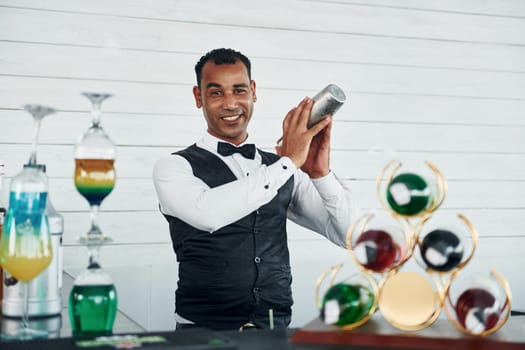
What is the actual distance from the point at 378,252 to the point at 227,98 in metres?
1.23

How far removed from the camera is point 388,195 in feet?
5.11

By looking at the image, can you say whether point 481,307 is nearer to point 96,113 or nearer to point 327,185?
point 96,113

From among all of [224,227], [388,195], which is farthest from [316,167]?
[388,195]

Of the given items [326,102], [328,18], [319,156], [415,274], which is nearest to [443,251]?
[415,274]

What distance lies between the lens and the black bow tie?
2678 mm

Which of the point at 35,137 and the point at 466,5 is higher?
the point at 466,5

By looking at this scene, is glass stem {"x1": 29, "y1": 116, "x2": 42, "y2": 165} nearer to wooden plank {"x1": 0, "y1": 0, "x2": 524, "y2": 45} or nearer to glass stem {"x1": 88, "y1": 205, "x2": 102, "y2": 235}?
glass stem {"x1": 88, "y1": 205, "x2": 102, "y2": 235}

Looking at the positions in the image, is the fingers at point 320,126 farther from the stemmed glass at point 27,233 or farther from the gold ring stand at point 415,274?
the stemmed glass at point 27,233

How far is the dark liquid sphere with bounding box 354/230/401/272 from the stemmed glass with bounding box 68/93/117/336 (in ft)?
1.60

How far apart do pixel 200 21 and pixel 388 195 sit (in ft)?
6.00

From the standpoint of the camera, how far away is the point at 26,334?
1.51 m

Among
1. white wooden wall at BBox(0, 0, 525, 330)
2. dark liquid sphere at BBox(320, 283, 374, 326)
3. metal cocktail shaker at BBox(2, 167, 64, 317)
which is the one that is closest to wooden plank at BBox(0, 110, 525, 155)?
white wooden wall at BBox(0, 0, 525, 330)

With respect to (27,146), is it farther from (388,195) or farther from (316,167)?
(388,195)

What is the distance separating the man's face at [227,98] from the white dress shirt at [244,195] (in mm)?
79
